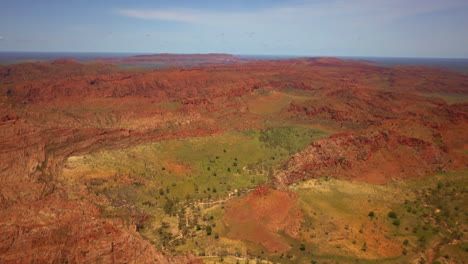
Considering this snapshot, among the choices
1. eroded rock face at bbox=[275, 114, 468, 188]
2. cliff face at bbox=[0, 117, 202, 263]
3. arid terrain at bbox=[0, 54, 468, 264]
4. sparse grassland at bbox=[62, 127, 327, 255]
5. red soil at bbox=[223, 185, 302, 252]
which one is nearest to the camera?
cliff face at bbox=[0, 117, 202, 263]

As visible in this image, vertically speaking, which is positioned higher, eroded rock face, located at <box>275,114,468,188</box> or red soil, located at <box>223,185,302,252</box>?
eroded rock face, located at <box>275,114,468,188</box>

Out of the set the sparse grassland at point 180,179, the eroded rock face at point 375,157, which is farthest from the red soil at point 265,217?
the eroded rock face at point 375,157

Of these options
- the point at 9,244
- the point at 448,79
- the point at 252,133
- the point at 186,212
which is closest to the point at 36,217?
the point at 9,244

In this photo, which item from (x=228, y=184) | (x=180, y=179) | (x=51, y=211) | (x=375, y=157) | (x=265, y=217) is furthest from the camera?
(x=375, y=157)

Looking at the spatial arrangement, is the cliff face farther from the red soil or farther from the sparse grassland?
the red soil

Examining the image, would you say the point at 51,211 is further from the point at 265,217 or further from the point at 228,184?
the point at 228,184

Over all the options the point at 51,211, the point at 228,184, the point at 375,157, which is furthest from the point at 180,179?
the point at 375,157

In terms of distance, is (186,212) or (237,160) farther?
(237,160)

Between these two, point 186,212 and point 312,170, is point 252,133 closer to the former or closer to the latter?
point 312,170

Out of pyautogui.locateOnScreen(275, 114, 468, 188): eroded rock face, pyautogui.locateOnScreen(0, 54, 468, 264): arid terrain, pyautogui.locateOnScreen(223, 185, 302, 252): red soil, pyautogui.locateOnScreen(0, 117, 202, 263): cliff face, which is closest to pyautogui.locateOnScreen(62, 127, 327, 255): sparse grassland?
pyautogui.locateOnScreen(0, 54, 468, 264): arid terrain
